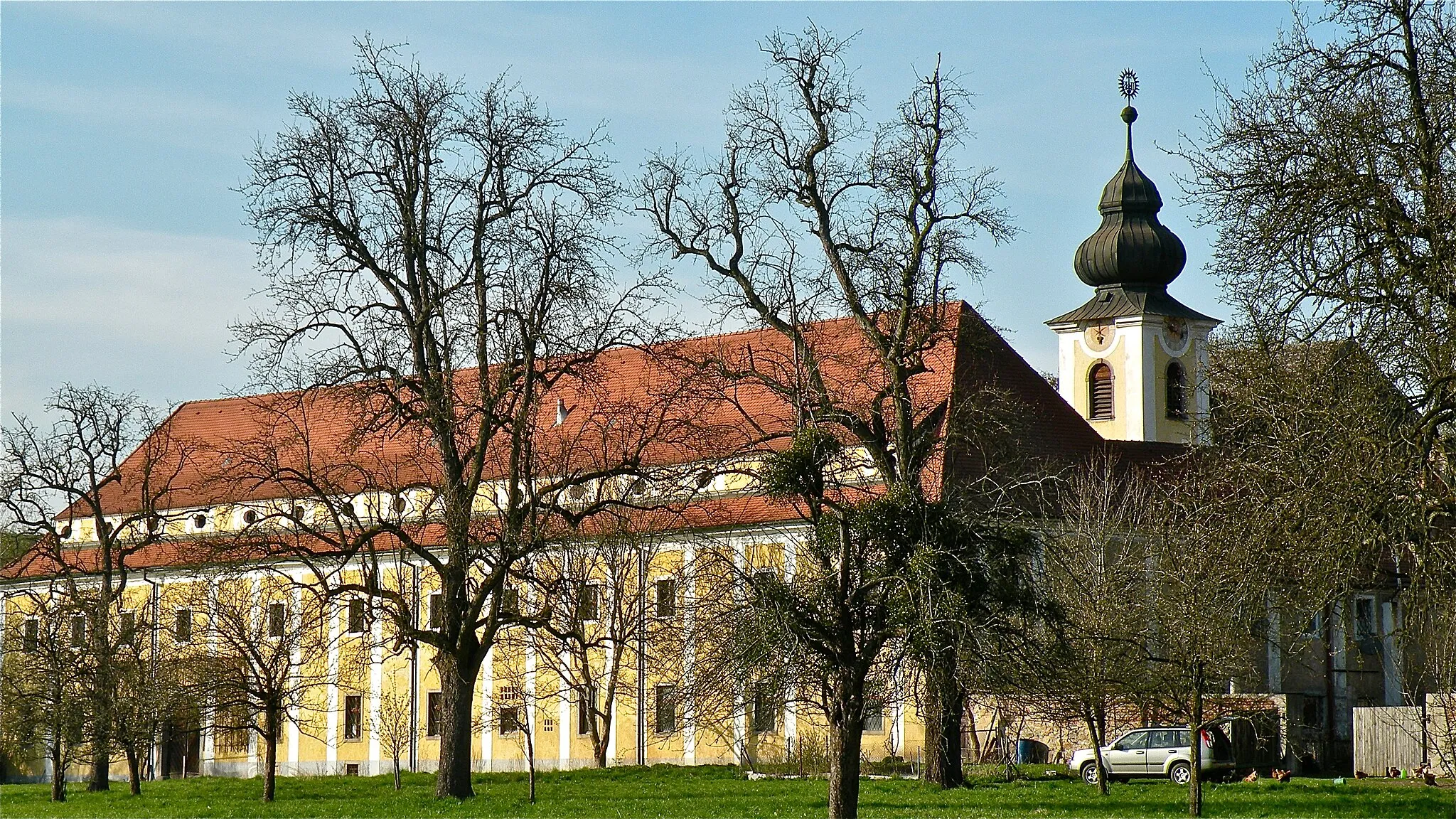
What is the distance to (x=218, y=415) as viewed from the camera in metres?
57.6

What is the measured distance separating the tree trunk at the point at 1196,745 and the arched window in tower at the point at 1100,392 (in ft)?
90.0

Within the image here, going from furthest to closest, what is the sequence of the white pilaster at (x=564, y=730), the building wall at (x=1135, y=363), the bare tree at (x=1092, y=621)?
the building wall at (x=1135, y=363) → the white pilaster at (x=564, y=730) → the bare tree at (x=1092, y=621)

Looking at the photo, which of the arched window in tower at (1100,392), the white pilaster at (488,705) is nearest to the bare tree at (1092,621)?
the arched window in tower at (1100,392)

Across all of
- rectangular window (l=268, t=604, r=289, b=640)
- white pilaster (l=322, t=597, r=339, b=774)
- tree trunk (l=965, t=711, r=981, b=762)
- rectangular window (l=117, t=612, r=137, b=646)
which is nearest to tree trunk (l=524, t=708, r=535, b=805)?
rectangular window (l=268, t=604, r=289, b=640)

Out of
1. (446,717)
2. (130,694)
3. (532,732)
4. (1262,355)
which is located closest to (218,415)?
(532,732)

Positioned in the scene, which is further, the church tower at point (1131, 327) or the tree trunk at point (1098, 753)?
the church tower at point (1131, 327)

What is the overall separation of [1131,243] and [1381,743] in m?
20.3

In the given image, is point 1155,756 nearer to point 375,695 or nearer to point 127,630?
point 127,630

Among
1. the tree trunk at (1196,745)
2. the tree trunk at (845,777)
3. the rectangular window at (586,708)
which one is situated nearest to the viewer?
the tree trunk at (845,777)

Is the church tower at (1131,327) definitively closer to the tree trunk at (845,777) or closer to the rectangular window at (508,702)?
the rectangular window at (508,702)

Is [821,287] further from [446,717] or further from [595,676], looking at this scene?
[595,676]

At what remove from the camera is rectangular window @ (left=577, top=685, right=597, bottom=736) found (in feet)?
131

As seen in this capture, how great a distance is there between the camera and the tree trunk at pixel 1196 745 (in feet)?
80.1

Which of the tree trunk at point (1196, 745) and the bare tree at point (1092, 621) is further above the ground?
the bare tree at point (1092, 621)
